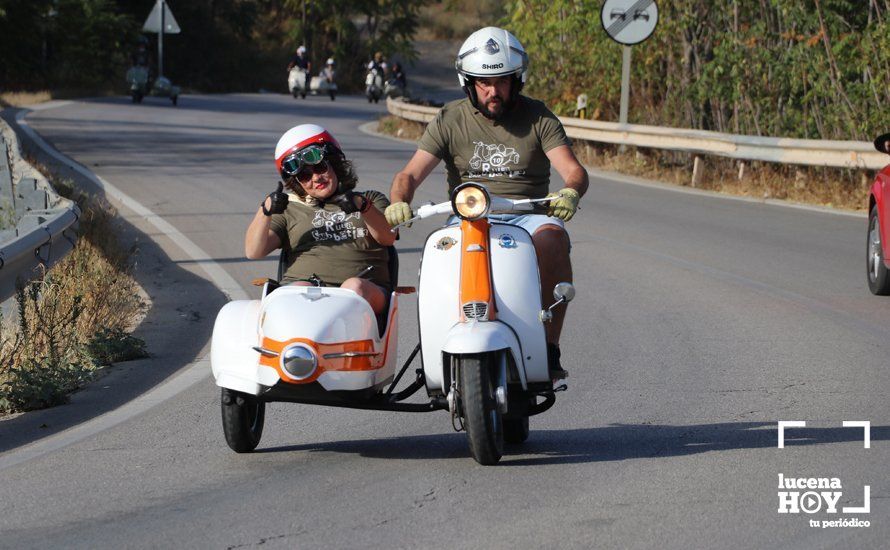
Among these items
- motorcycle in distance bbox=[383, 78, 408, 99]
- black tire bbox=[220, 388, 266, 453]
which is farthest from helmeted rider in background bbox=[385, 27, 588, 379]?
motorcycle in distance bbox=[383, 78, 408, 99]

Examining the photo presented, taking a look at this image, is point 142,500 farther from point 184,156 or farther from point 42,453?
point 184,156

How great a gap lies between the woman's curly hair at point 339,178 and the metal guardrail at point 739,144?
11.8m

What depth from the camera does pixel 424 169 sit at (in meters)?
7.32

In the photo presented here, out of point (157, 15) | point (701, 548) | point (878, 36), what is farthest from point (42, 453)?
point (157, 15)

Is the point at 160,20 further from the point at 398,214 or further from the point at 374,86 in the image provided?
the point at 398,214

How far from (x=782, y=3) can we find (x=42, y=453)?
54.2 feet

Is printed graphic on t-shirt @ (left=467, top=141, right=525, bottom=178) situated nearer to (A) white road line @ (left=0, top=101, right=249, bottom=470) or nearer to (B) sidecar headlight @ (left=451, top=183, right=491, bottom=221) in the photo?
(B) sidecar headlight @ (left=451, top=183, right=491, bottom=221)

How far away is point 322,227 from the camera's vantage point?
713cm

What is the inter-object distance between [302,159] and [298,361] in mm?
1004

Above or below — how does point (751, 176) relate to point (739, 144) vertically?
below

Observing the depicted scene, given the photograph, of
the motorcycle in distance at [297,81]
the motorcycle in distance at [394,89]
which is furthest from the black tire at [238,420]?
the motorcycle in distance at [297,81]

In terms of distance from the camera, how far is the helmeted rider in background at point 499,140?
276 inches

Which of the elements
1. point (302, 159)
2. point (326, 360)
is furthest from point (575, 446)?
point (302, 159)

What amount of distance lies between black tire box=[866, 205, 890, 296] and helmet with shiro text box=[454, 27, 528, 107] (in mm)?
5495
